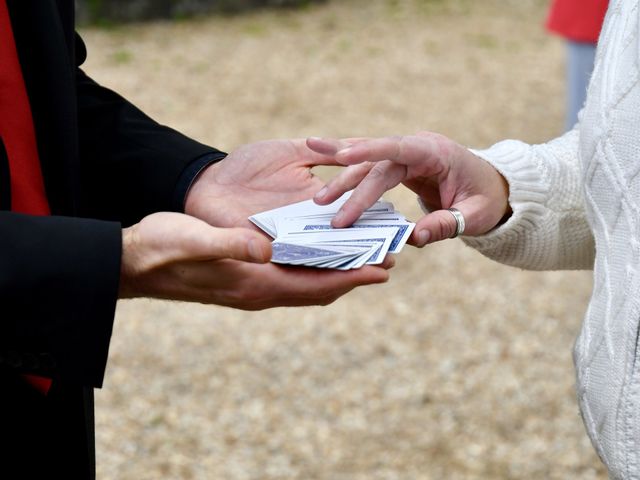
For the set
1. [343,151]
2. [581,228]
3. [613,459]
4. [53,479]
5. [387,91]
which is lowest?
[387,91]

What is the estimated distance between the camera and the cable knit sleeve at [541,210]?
2162mm

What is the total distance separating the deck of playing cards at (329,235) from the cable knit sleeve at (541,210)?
8.7 inches

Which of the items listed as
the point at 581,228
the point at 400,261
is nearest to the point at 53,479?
the point at 581,228

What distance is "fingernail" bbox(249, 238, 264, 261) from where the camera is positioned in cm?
175

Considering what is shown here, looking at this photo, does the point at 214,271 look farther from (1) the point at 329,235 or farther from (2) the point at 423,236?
(2) the point at 423,236

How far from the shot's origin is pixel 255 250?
1.75 m

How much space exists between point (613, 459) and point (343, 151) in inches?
32.2

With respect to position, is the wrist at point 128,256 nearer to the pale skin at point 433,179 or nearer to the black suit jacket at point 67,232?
the black suit jacket at point 67,232

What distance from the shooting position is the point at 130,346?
211 inches

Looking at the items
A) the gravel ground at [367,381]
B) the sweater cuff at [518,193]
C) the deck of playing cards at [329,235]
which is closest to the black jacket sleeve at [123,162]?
the deck of playing cards at [329,235]

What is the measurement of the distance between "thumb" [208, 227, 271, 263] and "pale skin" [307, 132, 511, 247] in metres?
0.41

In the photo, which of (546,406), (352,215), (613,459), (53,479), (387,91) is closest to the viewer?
(613,459)

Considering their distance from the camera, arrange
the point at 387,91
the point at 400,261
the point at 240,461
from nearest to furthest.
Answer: the point at 240,461
the point at 400,261
the point at 387,91

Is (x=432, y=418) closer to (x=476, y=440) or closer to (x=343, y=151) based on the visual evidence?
(x=476, y=440)
